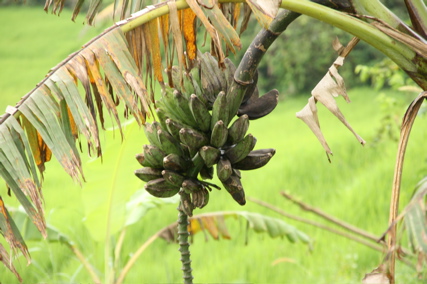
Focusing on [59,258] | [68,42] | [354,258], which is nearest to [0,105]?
[68,42]

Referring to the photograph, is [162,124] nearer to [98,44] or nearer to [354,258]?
[98,44]

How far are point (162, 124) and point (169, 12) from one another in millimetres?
199

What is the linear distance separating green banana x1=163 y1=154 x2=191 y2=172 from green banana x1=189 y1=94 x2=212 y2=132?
7 centimetres

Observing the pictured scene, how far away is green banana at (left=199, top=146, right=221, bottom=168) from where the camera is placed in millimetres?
859

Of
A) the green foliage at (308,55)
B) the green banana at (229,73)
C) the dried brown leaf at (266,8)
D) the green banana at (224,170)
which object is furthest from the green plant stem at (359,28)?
the green foliage at (308,55)

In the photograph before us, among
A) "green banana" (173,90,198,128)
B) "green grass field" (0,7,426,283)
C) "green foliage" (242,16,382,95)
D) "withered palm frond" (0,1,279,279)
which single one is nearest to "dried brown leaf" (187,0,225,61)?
"withered palm frond" (0,1,279,279)

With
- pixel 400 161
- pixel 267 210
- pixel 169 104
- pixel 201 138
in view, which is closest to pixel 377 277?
pixel 400 161

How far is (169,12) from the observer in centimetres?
91

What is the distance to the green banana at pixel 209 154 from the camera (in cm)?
86

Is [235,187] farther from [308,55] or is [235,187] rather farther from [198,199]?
[308,55]

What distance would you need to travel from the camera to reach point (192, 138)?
34.3 inches

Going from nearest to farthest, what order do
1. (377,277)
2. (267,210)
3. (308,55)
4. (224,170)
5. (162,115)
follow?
(377,277) → (224,170) → (162,115) → (267,210) → (308,55)

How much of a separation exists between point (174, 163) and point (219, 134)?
0.29 feet

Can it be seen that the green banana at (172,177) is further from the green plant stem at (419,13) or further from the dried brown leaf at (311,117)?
the green plant stem at (419,13)
